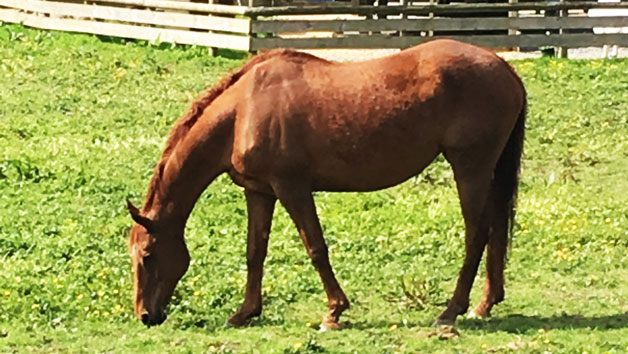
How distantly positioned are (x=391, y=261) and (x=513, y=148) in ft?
6.93

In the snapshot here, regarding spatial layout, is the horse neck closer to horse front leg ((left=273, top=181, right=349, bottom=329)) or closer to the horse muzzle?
horse front leg ((left=273, top=181, right=349, bottom=329))

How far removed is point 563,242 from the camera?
10.8 metres

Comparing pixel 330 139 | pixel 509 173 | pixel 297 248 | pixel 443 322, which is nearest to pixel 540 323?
pixel 443 322

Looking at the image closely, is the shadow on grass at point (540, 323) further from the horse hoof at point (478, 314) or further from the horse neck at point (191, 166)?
the horse neck at point (191, 166)

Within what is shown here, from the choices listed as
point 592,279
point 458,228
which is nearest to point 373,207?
point 458,228

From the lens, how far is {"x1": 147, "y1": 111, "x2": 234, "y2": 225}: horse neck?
8352 mm

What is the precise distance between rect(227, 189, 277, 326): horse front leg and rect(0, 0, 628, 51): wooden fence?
13106mm

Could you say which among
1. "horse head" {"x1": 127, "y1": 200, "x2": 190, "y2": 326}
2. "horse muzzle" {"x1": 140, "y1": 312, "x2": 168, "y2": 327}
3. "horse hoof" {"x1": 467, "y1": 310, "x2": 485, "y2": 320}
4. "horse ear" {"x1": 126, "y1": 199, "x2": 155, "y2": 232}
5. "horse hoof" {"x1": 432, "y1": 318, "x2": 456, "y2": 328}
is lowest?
"horse hoof" {"x1": 467, "y1": 310, "x2": 485, "y2": 320}

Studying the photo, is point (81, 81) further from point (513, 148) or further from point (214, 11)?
point (513, 148)

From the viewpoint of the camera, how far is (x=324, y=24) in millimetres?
22391

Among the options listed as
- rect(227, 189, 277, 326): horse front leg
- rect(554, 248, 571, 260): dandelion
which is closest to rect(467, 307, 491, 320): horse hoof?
rect(227, 189, 277, 326): horse front leg

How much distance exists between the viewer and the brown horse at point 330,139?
26.9 ft

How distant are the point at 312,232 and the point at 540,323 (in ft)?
5.33

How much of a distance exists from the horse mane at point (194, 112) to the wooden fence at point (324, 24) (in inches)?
515
